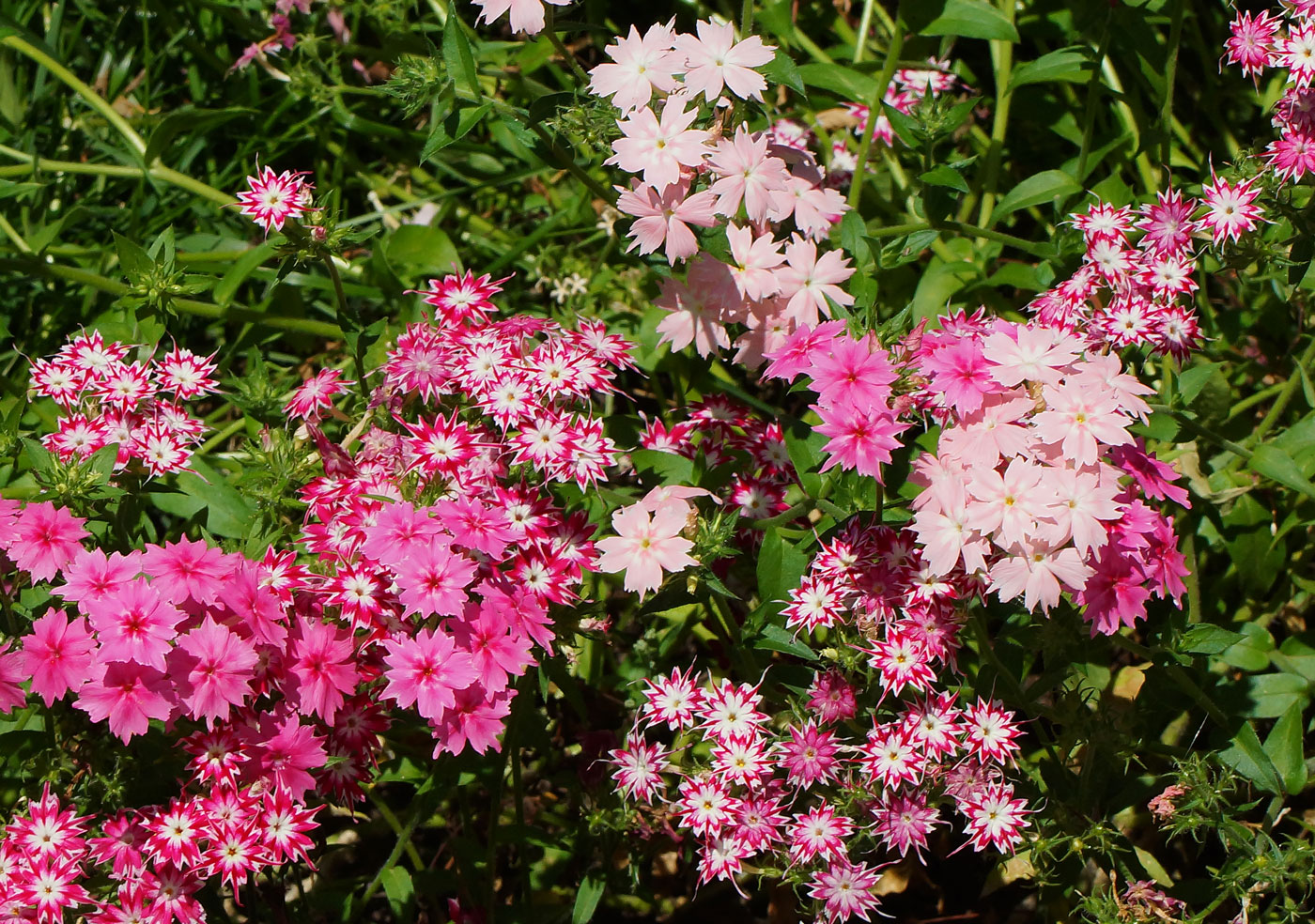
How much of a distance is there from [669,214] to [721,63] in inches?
12.7

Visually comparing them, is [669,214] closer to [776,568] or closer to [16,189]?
[776,568]

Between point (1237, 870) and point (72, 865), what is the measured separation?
229 cm

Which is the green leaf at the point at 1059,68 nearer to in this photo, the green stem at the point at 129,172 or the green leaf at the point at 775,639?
the green leaf at the point at 775,639

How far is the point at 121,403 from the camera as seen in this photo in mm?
2605

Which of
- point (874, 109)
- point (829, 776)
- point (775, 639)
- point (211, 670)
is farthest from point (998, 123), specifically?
point (211, 670)

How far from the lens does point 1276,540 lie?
303 centimetres

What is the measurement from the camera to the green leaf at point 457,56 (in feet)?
8.64

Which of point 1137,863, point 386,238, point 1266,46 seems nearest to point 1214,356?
point 1266,46

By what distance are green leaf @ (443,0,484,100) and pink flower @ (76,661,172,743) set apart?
139 centimetres

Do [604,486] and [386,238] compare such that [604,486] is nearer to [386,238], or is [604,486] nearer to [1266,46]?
[386,238]

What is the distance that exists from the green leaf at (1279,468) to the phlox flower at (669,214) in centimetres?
140

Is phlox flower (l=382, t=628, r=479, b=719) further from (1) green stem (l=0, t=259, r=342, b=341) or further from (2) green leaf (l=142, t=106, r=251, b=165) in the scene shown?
(2) green leaf (l=142, t=106, r=251, b=165)

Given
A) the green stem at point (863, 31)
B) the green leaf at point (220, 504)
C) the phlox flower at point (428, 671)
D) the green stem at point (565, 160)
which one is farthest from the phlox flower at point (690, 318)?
the green stem at point (863, 31)

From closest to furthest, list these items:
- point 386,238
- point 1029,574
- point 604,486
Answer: point 1029,574, point 604,486, point 386,238
